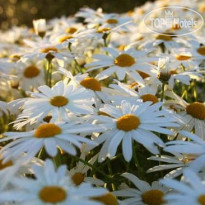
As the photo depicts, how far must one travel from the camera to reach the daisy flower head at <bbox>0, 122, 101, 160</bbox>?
5.23 ft

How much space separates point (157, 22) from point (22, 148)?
2.49 meters

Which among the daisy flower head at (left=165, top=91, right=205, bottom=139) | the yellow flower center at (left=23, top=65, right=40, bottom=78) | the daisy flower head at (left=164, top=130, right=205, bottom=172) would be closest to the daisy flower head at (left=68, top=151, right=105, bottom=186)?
the daisy flower head at (left=164, top=130, right=205, bottom=172)

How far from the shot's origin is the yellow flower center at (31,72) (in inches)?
124

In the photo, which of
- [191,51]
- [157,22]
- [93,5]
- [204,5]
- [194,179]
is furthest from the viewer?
[93,5]

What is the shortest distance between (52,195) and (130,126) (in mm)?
601

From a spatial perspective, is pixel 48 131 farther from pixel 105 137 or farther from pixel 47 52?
pixel 47 52

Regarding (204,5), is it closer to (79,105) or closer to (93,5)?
(79,105)

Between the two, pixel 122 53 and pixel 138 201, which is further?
pixel 122 53

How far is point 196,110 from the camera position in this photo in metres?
2.15

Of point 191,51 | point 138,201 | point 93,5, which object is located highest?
point 191,51

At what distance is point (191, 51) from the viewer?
2895 mm

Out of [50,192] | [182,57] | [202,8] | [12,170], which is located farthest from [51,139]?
[202,8]

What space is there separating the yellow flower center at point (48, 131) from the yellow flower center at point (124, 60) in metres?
0.95

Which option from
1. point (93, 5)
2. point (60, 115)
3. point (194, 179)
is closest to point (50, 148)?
point (60, 115)
